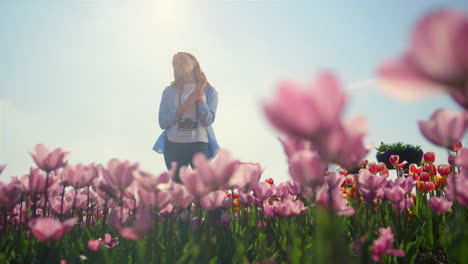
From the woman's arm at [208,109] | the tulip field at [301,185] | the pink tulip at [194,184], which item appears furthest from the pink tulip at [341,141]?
the woman's arm at [208,109]

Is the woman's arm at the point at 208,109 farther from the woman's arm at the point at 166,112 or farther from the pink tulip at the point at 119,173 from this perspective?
the pink tulip at the point at 119,173

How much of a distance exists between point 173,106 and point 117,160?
273 centimetres

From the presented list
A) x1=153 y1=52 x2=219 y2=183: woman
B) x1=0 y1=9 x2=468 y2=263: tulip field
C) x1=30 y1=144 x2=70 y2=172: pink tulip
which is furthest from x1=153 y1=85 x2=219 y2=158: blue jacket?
x1=30 y1=144 x2=70 y2=172: pink tulip

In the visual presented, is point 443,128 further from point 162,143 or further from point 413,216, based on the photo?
point 162,143

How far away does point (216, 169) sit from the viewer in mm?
1267

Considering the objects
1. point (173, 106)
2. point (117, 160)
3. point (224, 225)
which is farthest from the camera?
point (173, 106)

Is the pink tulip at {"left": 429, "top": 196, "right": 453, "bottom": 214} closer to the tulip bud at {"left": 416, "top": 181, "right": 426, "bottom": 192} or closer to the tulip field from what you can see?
the tulip field

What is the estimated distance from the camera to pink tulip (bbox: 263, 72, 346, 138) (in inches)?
24.9

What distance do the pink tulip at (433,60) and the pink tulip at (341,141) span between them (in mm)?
112

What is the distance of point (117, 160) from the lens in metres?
1.57

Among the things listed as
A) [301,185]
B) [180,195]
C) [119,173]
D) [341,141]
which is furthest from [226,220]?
[341,141]

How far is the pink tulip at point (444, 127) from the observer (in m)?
1.22

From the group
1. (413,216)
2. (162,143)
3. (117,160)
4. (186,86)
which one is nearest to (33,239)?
(117,160)

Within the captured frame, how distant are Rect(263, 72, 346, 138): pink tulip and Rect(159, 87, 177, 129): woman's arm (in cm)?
337
